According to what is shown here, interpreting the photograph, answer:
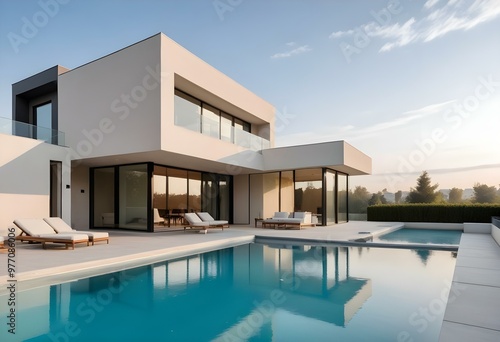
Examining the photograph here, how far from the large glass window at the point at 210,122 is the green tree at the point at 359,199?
16281 mm

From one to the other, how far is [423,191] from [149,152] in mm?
35433

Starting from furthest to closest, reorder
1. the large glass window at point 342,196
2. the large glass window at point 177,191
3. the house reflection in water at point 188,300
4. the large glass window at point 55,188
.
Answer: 1. the large glass window at point 342,196
2. the large glass window at point 177,191
3. the large glass window at point 55,188
4. the house reflection in water at point 188,300

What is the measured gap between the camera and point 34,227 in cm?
918

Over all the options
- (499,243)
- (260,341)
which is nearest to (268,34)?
(499,243)

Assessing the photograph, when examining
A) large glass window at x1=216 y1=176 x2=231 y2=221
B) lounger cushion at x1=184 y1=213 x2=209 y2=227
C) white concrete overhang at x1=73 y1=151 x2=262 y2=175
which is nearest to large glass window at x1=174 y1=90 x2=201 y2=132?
white concrete overhang at x1=73 y1=151 x2=262 y2=175

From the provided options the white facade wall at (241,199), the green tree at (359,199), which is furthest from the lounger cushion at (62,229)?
the green tree at (359,199)

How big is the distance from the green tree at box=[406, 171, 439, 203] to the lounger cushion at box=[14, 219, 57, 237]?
36.9m

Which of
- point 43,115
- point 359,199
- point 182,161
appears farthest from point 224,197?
point 359,199

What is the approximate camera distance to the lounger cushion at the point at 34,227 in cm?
897

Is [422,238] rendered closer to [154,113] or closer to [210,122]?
[210,122]

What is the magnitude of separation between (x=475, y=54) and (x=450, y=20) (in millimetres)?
1331

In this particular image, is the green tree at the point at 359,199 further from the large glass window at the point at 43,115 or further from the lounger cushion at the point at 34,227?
the lounger cushion at the point at 34,227

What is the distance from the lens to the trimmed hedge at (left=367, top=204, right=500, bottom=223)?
56.8 ft

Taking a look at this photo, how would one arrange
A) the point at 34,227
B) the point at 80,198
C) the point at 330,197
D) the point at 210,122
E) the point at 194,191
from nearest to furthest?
1. the point at 34,227
2. the point at 210,122
3. the point at 80,198
4. the point at 194,191
5. the point at 330,197
